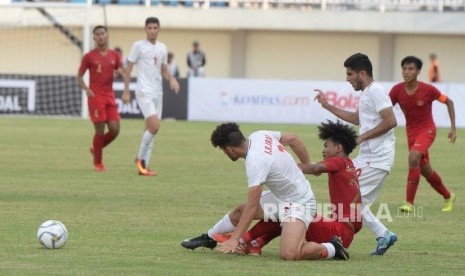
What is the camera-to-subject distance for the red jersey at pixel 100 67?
64.7 ft

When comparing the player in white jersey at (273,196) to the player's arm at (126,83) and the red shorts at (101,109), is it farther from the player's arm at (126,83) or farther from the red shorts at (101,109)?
the red shorts at (101,109)

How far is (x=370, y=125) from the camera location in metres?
12.5

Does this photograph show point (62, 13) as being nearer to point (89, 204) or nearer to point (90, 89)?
point (90, 89)

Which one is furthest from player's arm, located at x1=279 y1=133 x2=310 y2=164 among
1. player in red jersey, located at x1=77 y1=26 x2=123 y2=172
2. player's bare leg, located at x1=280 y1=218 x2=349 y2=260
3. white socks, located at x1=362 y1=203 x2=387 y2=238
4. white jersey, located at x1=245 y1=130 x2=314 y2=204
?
player in red jersey, located at x1=77 y1=26 x2=123 y2=172

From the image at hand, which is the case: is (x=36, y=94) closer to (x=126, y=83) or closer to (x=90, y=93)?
(x=90, y=93)

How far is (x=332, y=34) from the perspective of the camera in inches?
1842

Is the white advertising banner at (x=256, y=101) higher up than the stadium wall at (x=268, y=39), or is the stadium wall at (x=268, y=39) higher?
the stadium wall at (x=268, y=39)

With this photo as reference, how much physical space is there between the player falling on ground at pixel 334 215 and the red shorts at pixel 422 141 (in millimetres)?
4195

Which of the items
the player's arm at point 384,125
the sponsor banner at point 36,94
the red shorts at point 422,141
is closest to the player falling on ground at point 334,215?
the player's arm at point 384,125

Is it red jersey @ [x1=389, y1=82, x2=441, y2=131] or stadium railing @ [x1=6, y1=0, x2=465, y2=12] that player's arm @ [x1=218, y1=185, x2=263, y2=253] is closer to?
red jersey @ [x1=389, y1=82, x2=441, y2=131]

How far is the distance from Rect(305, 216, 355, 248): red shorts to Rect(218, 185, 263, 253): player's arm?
2.47ft

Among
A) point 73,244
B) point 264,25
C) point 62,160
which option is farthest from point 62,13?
point 73,244

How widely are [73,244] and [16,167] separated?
9456 mm

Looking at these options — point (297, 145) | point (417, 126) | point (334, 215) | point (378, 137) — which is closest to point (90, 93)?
point (417, 126)
